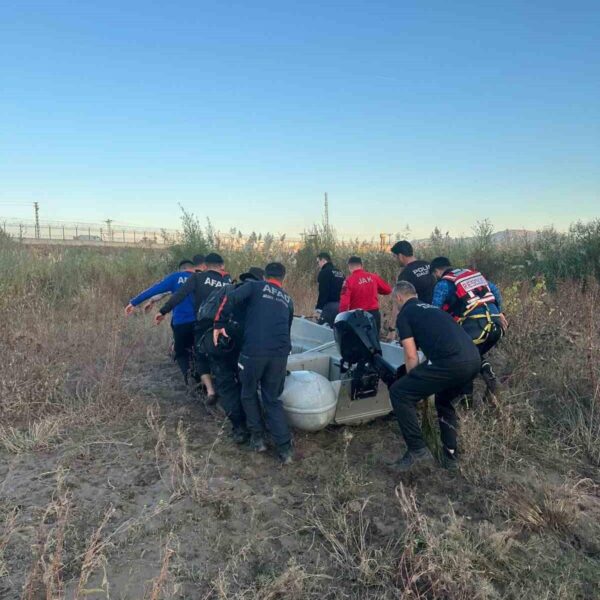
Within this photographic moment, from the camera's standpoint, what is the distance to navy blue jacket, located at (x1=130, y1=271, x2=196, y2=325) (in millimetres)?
6199

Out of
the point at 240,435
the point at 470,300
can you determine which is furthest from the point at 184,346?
the point at 470,300

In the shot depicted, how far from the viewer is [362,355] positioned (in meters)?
4.75

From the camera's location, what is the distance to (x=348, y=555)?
10.5ft

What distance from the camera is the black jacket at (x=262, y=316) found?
14.9ft

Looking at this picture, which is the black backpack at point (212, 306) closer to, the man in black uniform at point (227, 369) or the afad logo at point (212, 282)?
the man in black uniform at point (227, 369)

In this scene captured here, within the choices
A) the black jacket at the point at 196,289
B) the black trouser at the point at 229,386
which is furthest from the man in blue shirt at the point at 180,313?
the black trouser at the point at 229,386

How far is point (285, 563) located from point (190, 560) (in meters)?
0.60

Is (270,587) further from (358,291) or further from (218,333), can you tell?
(358,291)

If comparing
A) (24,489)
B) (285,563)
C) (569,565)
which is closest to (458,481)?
(569,565)

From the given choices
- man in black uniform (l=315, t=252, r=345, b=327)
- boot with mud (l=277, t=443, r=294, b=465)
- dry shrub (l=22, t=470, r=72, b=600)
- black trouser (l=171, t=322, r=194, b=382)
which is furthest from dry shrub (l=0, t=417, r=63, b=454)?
man in black uniform (l=315, t=252, r=345, b=327)

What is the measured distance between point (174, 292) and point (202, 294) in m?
0.43

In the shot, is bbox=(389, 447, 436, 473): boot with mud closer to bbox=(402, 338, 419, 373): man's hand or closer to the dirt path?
the dirt path

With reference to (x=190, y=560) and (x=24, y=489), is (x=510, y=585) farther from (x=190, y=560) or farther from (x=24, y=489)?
(x=24, y=489)

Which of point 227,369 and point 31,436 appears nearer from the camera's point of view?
point 31,436
